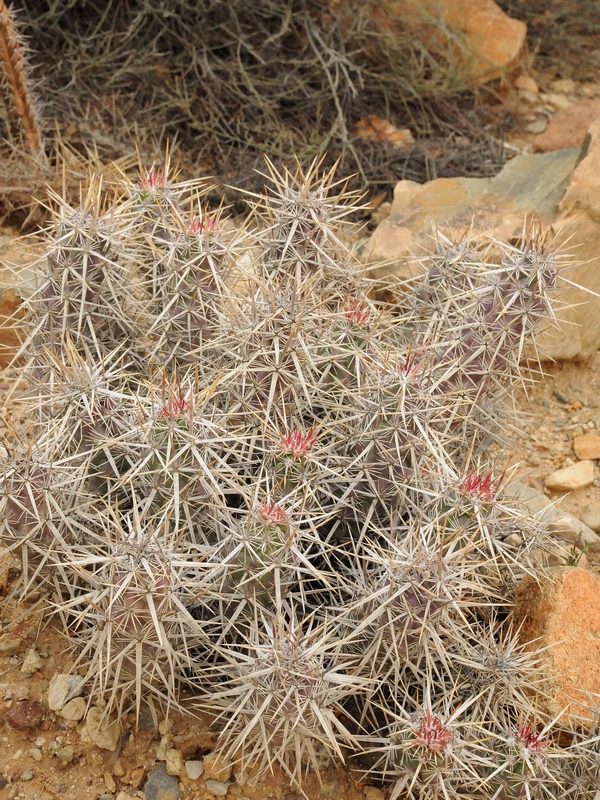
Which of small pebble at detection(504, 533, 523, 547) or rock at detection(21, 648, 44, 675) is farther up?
rock at detection(21, 648, 44, 675)

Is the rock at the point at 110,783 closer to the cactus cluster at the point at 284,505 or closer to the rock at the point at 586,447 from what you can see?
the cactus cluster at the point at 284,505

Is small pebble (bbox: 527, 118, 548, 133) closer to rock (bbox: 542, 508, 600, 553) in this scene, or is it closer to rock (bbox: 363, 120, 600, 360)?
rock (bbox: 363, 120, 600, 360)

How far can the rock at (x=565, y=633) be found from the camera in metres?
2.37

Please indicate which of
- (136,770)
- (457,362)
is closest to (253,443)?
(457,362)

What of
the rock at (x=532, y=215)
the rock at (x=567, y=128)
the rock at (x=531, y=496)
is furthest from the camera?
the rock at (x=567, y=128)

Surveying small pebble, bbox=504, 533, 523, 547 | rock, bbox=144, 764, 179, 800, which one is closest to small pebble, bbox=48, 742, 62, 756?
rock, bbox=144, 764, 179, 800

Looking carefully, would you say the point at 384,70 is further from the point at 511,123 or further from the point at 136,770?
the point at 136,770

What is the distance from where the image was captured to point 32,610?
2.51 m

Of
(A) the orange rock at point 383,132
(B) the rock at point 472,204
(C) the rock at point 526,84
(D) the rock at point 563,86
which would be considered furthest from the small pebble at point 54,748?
(D) the rock at point 563,86

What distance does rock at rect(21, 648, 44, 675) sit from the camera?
2.49 metres

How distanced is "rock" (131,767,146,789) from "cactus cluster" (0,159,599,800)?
0.57ft

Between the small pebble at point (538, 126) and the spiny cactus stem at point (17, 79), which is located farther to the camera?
the small pebble at point (538, 126)

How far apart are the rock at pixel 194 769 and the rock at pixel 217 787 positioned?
0.10 ft

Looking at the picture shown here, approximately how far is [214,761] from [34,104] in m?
3.28
